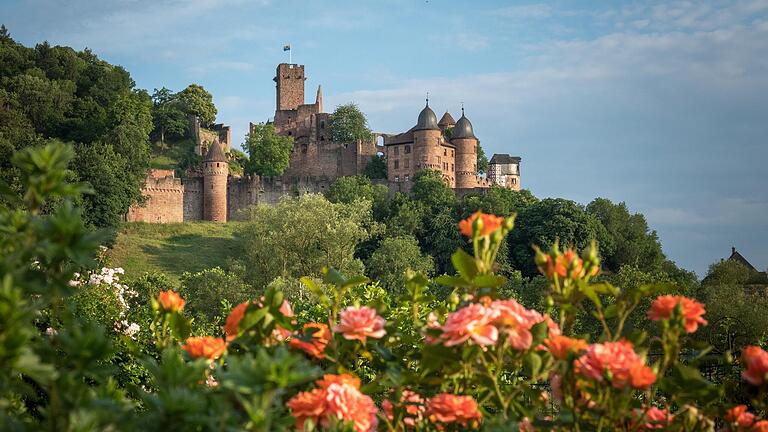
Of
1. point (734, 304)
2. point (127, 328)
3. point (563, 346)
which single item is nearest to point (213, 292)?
point (734, 304)

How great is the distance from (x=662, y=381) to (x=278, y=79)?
317ft

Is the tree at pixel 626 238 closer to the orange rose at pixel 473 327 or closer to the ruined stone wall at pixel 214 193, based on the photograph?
the ruined stone wall at pixel 214 193

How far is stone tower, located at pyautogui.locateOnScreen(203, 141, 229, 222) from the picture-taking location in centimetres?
7119

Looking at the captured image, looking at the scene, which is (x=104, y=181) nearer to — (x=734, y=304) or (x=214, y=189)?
(x=214, y=189)

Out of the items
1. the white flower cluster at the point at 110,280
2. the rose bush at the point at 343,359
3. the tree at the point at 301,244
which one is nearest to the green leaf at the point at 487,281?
the rose bush at the point at 343,359

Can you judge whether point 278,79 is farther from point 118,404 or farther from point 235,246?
point 118,404

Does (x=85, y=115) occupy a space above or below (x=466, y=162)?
above

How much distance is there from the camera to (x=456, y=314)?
4.39 m

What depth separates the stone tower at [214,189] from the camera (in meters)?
71.2

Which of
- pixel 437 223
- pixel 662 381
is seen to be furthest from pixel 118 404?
pixel 437 223

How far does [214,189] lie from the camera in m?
71.4

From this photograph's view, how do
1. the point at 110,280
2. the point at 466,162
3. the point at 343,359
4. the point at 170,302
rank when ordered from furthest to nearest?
the point at 466,162 → the point at 110,280 → the point at 343,359 → the point at 170,302

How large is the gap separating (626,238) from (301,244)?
33.8 m

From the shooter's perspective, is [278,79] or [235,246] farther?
[278,79]
